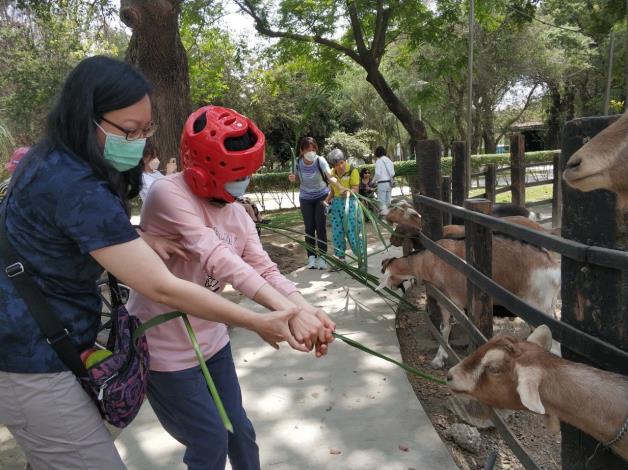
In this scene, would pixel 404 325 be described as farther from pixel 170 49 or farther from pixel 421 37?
pixel 421 37

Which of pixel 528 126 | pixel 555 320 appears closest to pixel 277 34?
pixel 555 320

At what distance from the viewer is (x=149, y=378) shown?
1.94 meters

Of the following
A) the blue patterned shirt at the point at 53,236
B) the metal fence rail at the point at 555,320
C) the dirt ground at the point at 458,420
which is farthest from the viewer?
the dirt ground at the point at 458,420

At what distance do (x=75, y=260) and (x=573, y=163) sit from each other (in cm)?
178

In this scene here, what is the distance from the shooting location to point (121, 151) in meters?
1.57

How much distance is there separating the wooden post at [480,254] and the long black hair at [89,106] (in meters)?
2.16

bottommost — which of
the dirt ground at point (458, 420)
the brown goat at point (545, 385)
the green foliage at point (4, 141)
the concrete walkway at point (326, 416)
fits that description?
the dirt ground at point (458, 420)

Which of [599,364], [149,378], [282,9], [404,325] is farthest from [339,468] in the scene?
[282,9]

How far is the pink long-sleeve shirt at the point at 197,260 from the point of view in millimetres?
1746

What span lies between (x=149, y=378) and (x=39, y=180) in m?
0.87

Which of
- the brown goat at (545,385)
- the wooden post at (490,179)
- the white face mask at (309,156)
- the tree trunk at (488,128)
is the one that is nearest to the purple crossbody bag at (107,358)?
the brown goat at (545,385)

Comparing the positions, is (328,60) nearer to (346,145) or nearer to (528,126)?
(346,145)

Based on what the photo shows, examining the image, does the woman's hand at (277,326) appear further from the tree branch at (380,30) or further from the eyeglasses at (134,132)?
the tree branch at (380,30)

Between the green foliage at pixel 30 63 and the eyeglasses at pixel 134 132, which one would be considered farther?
the green foliage at pixel 30 63
